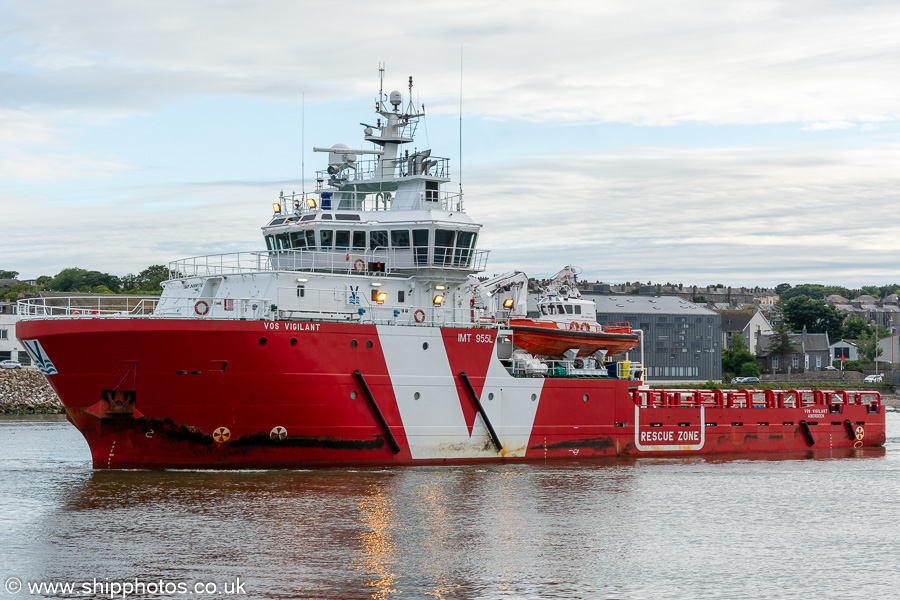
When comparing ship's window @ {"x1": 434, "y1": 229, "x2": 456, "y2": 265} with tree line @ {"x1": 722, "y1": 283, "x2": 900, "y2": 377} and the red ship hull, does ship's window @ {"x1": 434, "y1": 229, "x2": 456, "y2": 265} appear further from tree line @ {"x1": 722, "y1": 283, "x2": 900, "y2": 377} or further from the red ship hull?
tree line @ {"x1": 722, "y1": 283, "x2": 900, "y2": 377}

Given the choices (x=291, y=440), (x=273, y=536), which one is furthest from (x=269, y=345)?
(x=273, y=536)

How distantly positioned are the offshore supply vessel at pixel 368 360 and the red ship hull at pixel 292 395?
0.14 ft

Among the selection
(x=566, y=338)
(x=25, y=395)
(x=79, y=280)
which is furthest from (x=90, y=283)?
(x=566, y=338)

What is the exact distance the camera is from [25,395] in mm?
54812

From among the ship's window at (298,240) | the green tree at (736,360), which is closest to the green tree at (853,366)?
the green tree at (736,360)

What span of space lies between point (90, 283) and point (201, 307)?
280ft

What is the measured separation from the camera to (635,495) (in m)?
25.6

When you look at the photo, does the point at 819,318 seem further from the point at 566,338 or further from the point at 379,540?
the point at 379,540

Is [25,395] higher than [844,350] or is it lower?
lower

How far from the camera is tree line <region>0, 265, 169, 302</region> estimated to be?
96.0 m

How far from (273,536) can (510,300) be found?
15655 millimetres

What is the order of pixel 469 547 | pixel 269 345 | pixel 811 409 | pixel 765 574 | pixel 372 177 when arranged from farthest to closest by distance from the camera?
pixel 811 409
pixel 372 177
pixel 269 345
pixel 469 547
pixel 765 574

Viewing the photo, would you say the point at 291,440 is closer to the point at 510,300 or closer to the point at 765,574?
the point at 510,300

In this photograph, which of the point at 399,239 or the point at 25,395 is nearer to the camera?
the point at 399,239
